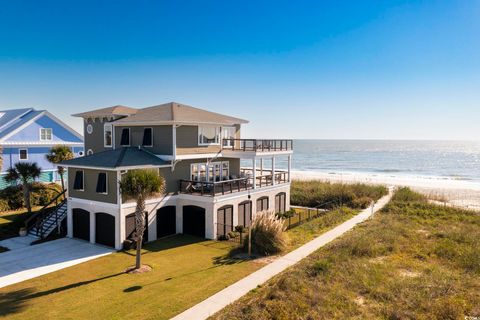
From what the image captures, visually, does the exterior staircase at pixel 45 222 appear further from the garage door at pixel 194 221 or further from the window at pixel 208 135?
the window at pixel 208 135

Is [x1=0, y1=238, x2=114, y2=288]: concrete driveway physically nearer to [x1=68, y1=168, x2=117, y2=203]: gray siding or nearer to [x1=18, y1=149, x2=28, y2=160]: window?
[x1=68, y1=168, x2=117, y2=203]: gray siding

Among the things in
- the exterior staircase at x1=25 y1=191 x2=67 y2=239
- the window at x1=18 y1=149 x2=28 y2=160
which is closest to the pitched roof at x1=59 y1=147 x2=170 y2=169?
the exterior staircase at x1=25 y1=191 x2=67 y2=239

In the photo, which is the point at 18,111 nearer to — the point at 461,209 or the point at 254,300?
the point at 254,300

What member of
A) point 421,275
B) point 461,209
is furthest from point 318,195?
point 421,275

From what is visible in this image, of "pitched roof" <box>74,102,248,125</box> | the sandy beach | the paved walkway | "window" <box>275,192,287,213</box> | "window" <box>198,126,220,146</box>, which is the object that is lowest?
the sandy beach

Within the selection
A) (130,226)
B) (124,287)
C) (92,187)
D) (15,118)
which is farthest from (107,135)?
(15,118)

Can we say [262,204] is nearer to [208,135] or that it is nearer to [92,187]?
[208,135]
